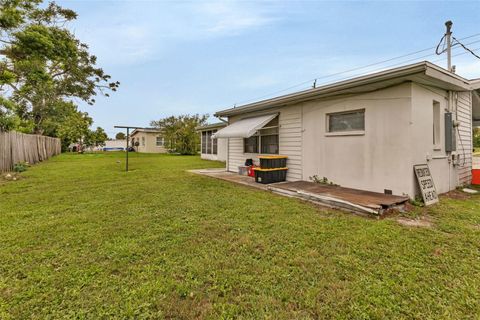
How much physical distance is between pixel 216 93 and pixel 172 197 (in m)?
24.0

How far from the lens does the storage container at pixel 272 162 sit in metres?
8.52

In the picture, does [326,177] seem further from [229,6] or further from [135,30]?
[135,30]

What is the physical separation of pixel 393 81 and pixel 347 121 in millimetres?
1687

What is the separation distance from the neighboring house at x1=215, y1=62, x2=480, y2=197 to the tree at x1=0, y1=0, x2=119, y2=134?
11516 millimetres

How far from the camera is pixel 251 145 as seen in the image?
36.5ft

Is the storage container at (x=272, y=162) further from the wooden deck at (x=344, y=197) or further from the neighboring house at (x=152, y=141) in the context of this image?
the neighboring house at (x=152, y=141)

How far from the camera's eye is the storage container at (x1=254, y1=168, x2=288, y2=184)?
852 centimetres

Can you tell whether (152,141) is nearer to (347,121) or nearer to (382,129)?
(347,121)

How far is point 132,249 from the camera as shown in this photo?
3.34 metres

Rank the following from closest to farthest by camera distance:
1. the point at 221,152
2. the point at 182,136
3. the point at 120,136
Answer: the point at 221,152, the point at 182,136, the point at 120,136

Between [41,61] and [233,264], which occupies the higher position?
[41,61]

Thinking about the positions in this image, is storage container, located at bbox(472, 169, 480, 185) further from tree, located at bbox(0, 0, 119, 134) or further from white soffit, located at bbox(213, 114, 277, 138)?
tree, located at bbox(0, 0, 119, 134)

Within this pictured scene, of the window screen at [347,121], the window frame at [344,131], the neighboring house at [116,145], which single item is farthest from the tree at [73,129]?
the window screen at [347,121]

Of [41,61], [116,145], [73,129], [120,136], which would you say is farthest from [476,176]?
[120,136]
